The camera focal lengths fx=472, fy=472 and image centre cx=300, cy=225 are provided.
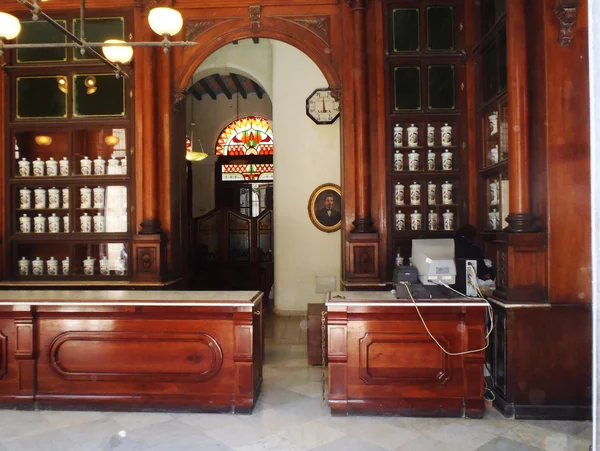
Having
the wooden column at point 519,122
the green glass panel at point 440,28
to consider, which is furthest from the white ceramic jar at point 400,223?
the green glass panel at point 440,28

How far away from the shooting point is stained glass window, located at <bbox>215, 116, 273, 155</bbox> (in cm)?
1284

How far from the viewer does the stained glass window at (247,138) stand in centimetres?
1284

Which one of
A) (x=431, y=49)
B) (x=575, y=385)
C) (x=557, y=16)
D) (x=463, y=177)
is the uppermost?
(x=431, y=49)

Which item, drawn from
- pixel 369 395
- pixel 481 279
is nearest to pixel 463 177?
pixel 481 279

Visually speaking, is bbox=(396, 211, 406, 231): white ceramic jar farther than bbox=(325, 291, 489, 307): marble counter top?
Yes

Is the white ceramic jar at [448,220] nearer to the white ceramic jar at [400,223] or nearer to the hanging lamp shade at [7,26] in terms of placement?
the white ceramic jar at [400,223]

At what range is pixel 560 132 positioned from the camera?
361cm

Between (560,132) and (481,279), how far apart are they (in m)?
1.58

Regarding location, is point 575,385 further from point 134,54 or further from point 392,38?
point 134,54

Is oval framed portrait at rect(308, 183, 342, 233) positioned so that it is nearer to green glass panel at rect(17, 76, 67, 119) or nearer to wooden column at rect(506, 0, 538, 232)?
green glass panel at rect(17, 76, 67, 119)

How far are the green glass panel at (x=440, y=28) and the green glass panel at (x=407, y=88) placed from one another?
1.13 ft

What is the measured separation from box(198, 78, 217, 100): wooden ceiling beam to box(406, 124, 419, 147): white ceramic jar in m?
7.21

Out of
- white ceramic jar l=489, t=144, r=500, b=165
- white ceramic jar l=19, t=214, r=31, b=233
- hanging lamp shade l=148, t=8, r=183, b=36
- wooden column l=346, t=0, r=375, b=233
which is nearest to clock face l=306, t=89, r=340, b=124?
wooden column l=346, t=0, r=375, b=233

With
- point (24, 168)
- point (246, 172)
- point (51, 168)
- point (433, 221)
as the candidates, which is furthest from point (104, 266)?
point (246, 172)
